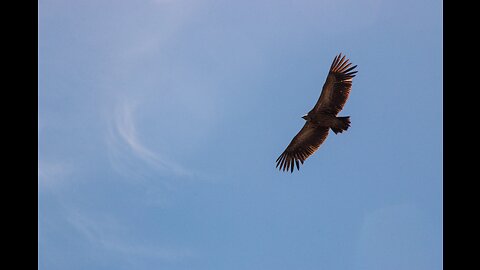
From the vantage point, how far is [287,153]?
20312 mm

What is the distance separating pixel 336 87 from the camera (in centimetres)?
1852

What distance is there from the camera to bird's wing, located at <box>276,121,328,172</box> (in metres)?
19.5

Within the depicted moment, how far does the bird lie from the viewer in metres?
18.3

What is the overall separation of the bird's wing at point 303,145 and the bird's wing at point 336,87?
106 centimetres

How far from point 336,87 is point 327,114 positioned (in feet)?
3.49

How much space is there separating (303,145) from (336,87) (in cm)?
287

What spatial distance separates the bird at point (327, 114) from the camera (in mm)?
18344

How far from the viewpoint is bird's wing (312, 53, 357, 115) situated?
60.1ft

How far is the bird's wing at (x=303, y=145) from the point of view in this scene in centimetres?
1955

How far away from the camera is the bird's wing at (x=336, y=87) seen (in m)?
18.3
